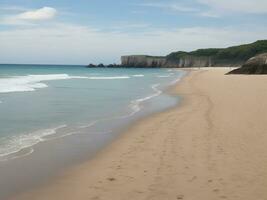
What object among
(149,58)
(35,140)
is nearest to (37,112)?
(35,140)

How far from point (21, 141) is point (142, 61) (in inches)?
6085

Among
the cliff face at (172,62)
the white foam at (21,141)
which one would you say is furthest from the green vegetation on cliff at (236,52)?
the white foam at (21,141)

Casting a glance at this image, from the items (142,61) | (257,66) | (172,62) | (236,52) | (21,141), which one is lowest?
(21,141)

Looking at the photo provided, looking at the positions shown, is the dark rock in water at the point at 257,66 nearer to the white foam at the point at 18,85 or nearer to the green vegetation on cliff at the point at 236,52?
the white foam at the point at 18,85

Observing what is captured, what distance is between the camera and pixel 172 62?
157 m

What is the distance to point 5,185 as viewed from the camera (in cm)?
659

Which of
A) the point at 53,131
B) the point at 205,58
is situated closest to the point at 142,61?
the point at 205,58

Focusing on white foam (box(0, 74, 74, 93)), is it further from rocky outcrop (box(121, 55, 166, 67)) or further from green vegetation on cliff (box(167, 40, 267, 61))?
rocky outcrop (box(121, 55, 166, 67))

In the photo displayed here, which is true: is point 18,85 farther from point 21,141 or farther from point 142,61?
point 142,61

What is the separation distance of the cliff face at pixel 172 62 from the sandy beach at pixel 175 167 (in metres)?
117

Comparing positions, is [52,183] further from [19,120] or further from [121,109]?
[121,109]

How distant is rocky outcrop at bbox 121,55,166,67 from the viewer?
159863mm

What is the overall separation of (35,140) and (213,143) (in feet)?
14.1

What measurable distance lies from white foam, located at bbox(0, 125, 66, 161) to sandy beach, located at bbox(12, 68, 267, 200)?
5.93 feet
